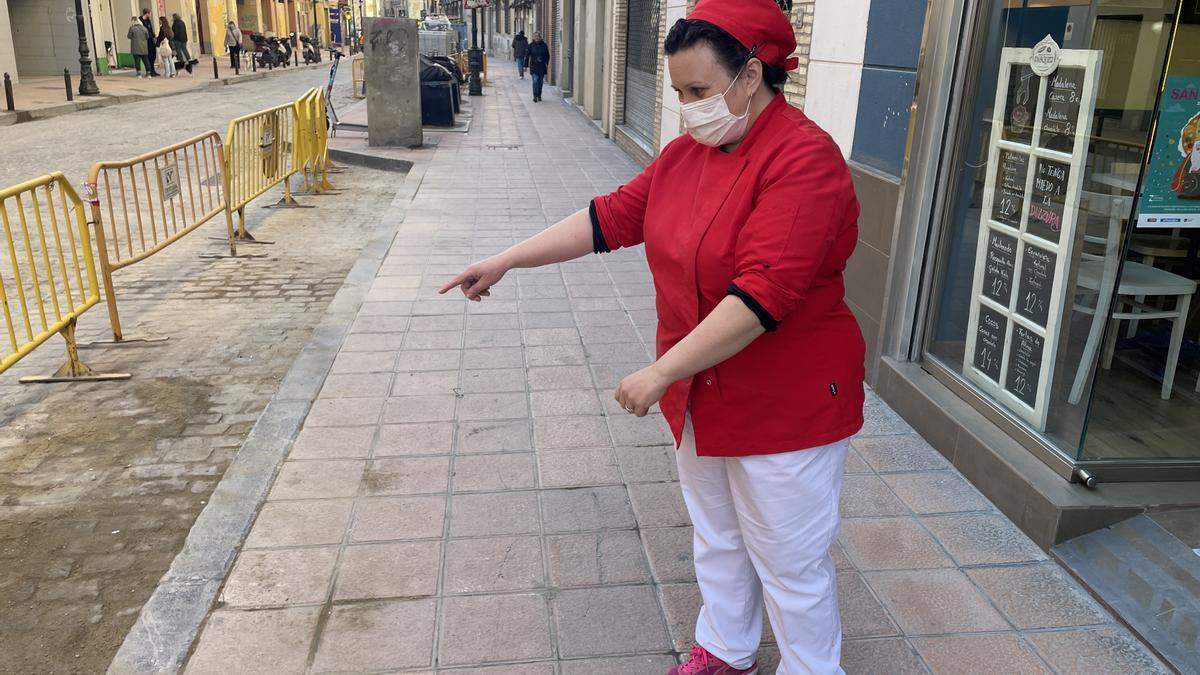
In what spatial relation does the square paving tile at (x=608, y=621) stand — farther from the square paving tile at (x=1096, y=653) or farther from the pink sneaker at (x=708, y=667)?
the square paving tile at (x=1096, y=653)

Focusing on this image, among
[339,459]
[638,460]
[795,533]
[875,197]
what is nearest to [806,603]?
[795,533]

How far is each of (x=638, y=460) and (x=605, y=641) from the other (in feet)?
4.41

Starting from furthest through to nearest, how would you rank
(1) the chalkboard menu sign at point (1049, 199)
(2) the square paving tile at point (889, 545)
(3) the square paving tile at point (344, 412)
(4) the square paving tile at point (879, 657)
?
(3) the square paving tile at point (344, 412) → (1) the chalkboard menu sign at point (1049, 199) → (2) the square paving tile at point (889, 545) → (4) the square paving tile at point (879, 657)

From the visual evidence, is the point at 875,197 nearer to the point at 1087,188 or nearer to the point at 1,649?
the point at 1087,188

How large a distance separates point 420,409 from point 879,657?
269 cm

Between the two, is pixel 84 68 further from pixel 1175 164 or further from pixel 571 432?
pixel 1175 164

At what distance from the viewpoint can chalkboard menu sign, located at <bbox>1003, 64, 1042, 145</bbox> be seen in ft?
12.7

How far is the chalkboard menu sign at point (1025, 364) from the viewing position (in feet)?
12.6

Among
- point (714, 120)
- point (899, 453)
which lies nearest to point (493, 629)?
point (714, 120)

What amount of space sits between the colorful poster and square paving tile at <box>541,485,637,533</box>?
233cm

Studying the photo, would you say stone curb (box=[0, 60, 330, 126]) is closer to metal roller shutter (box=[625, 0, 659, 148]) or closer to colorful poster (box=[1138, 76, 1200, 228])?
metal roller shutter (box=[625, 0, 659, 148])

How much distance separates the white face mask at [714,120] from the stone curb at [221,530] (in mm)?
2275

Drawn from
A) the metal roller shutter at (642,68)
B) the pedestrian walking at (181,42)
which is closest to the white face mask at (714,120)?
the metal roller shutter at (642,68)

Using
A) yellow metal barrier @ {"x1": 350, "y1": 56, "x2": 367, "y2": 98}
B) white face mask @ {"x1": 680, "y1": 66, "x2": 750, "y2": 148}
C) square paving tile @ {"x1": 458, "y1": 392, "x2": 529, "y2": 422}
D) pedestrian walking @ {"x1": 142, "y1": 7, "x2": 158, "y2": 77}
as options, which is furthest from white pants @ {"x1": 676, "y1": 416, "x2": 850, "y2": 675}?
pedestrian walking @ {"x1": 142, "y1": 7, "x2": 158, "y2": 77}
